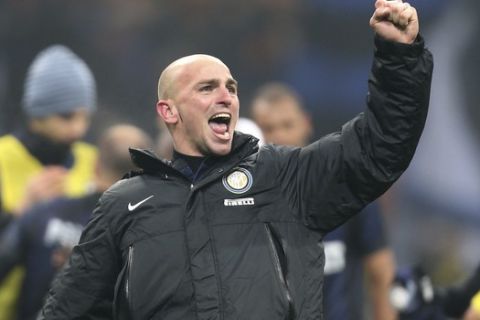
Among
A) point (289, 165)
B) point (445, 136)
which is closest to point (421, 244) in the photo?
point (445, 136)

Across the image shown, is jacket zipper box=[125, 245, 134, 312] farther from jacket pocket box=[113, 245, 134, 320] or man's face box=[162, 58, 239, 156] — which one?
man's face box=[162, 58, 239, 156]

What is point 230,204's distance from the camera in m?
4.01

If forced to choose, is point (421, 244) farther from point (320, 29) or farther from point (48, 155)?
point (48, 155)

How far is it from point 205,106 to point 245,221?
39cm

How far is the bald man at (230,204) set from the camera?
3.86 metres

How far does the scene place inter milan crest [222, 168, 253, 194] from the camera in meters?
4.04

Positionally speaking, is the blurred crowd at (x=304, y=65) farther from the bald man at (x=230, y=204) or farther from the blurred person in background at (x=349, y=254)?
the bald man at (x=230, y=204)

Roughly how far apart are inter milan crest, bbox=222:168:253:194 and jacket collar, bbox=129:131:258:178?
3cm

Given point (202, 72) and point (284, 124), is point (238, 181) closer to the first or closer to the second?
point (202, 72)

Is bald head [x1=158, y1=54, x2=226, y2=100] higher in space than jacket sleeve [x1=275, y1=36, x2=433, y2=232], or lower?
higher

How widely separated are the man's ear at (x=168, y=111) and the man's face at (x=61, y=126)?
3324 mm

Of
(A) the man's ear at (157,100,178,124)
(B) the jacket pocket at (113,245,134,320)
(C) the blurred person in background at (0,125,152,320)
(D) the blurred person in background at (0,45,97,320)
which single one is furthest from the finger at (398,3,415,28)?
(D) the blurred person in background at (0,45,97,320)

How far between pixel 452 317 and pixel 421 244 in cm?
244

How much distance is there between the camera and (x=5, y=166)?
7.64 metres
